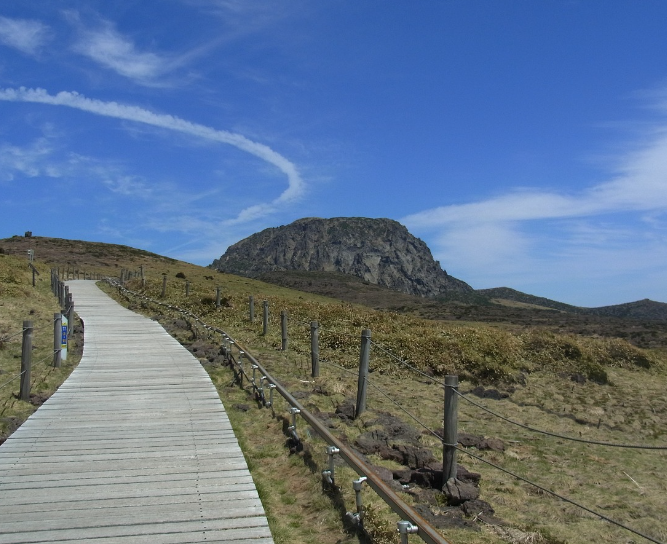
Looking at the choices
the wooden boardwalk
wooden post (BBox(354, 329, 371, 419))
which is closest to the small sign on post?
the wooden boardwalk

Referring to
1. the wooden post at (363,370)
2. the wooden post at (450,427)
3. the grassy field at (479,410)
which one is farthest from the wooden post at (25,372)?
the wooden post at (450,427)

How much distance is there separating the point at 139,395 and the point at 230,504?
229 inches

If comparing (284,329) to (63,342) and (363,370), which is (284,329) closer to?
(63,342)

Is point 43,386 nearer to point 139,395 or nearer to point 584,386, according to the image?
point 139,395

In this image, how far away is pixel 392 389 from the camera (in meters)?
15.6

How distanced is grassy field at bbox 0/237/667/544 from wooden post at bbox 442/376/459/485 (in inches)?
26.2

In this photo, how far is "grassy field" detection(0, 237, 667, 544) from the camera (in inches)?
275

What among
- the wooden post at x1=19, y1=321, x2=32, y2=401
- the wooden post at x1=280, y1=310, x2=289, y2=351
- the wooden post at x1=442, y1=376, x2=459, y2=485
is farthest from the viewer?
the wooden post at x1=280, y1=310, x2=289, y2=351

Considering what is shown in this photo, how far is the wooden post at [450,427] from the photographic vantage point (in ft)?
25.3

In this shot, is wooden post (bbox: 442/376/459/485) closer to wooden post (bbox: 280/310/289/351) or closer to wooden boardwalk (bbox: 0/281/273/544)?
wooden boardwalk (bbox: 0/281/273/544)

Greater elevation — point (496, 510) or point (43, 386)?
point (43, 386)

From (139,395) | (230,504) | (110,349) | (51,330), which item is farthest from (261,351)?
(230,504)

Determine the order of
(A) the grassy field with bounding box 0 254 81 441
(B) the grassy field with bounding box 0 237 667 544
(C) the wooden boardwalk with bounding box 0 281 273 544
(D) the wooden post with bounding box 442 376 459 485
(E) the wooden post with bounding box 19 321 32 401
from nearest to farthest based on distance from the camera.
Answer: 1. (C) the wooden boardwalk with bounding box 0 281 273 544
2. (B) the grassy field with bounding box 0 237 667 544
3. (D) the wooden post with bounding box 442 376 459 485
4. (A) the grassy field with bounding box 0 254 81 441
5. (E) the wooden post with bounding box 19 321 32 401

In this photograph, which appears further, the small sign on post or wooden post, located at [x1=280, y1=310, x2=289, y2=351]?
A: wooden post, located at [x1=280, y1=310, x2=289, y2=351]
